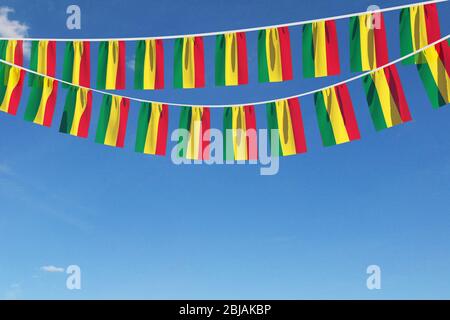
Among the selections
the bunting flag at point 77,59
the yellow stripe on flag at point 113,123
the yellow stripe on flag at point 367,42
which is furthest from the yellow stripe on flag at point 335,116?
the bunting flag at point 77,59

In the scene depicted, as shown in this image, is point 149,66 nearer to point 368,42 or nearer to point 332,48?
point 332,48

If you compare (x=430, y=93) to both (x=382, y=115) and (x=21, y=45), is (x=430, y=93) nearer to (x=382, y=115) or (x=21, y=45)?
(x=382, y=115)

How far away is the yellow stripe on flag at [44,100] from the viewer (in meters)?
8.05

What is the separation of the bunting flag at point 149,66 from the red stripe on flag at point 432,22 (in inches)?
116

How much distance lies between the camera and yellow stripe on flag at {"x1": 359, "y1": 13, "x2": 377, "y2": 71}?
6848mm

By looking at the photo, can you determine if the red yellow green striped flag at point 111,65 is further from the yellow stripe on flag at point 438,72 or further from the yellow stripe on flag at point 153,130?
the yellow stripe on flag at point 438,72

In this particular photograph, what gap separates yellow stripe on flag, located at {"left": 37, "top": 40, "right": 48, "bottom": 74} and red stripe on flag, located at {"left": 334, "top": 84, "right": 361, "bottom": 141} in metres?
3.45

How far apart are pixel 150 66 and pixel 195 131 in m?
0.97

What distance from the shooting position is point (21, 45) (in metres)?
7.89

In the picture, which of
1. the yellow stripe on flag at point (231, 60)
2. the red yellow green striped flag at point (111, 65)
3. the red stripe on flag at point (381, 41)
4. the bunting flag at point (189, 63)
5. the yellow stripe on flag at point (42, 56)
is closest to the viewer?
the red stripe on flag at point (381, 41)

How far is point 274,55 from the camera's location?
7.30 meters
